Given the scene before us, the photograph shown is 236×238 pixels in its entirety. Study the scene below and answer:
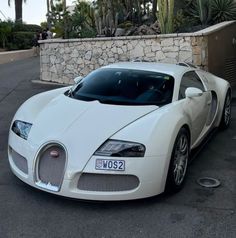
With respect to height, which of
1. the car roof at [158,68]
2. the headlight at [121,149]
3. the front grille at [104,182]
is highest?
the car roof at [158,68]

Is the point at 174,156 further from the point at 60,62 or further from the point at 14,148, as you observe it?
the point at 60,62

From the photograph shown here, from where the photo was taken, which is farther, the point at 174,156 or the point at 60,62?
the point at 60,62

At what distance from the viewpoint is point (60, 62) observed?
41.9 ft

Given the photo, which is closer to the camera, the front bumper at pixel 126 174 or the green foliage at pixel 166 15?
the front bumper at pixel 126 174

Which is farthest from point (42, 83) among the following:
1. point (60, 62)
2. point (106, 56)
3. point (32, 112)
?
point (32, 112)

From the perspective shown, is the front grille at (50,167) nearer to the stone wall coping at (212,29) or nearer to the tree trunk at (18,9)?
the stone wall coping at (212,29)

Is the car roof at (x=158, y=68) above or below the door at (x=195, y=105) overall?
above

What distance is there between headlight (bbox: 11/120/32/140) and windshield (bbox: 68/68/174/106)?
0.77 meters

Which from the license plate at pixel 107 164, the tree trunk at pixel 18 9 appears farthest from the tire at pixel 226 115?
the tree trunk at pixel 18 9

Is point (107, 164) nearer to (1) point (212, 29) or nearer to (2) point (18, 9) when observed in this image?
(1) point (212, 29)

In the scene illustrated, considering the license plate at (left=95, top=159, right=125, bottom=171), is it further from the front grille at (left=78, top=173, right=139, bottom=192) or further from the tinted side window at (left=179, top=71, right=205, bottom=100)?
the tinted side window at (left=179, top=71, right=205, bottom=100)

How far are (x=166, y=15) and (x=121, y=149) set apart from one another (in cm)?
860

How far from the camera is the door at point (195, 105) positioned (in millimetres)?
4928

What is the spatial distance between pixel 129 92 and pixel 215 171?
1.41m
